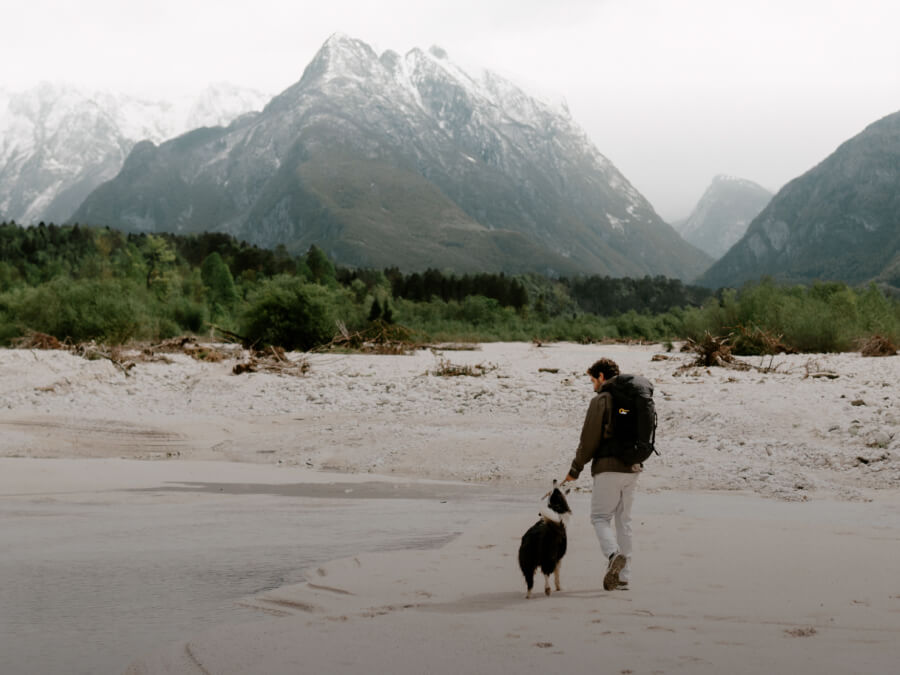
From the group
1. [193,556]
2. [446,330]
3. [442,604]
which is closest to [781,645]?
[442,604]

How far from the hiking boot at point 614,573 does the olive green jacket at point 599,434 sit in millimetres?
677

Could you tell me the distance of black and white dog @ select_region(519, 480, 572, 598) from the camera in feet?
20.0

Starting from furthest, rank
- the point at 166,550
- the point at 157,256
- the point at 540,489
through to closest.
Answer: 1. the point at 157,256
2. the point at 540,489
3. the point at 166,550

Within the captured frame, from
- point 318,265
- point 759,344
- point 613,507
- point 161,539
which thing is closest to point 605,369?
point 613,507

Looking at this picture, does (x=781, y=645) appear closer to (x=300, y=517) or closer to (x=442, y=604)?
(x=442, y=604)

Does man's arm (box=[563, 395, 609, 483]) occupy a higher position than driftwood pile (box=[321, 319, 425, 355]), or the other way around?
driftwood pile (box=[321, 319, 425, 355])

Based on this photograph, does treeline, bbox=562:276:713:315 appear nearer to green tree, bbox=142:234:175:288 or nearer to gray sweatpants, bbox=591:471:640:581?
green tree, bbox=142:234:175:288

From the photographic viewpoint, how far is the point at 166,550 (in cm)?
800

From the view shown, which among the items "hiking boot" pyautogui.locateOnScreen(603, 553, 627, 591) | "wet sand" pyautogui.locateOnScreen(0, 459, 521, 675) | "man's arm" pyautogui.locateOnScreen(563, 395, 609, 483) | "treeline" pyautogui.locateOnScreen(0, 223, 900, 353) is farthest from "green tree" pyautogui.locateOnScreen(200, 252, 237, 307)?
"hiking boot" pyautogui.locateOnScreen(603, 553, 627, 591)

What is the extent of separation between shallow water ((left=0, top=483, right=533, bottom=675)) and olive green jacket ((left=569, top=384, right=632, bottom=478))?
227 cm

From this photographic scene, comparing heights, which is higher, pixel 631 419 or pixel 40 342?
pixel 40 342

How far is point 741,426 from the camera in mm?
14586

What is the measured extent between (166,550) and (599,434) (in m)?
4.24

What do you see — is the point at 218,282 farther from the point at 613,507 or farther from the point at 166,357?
the point at 613,507
